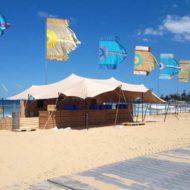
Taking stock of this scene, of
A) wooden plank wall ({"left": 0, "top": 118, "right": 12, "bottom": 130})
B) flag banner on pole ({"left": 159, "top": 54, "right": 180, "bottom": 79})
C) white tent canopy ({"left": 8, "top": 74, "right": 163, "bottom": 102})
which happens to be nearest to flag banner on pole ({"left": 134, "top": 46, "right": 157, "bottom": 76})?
white tent canopy ({"left": 8, "top": 74, "right": 163, "bottom": 102})

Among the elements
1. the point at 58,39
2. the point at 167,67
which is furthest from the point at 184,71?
the point at 58,39

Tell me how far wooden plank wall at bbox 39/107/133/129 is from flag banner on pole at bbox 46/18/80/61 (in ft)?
9.76

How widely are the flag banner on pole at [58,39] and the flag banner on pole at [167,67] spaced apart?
30.1 feet

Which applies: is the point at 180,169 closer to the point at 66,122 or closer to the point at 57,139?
the point at 57,139

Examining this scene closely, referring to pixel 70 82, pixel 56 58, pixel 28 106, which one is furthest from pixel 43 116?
pixel 28 106

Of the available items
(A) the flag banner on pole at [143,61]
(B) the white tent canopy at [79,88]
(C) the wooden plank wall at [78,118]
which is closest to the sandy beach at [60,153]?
(C) the wooden plank wall at [78,118]

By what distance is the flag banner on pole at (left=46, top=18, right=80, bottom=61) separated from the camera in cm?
1638

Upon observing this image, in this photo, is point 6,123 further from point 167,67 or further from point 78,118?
point 167,67

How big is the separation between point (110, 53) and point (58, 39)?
9.00 ft

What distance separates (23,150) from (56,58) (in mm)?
7112

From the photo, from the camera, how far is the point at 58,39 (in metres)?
16.5

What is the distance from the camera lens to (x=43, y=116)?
17.6 meters

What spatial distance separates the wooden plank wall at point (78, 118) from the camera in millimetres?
17516

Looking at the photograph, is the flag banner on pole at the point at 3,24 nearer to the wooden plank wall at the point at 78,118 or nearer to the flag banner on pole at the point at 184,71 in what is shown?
the wooden plank wall at the point at 78,118
